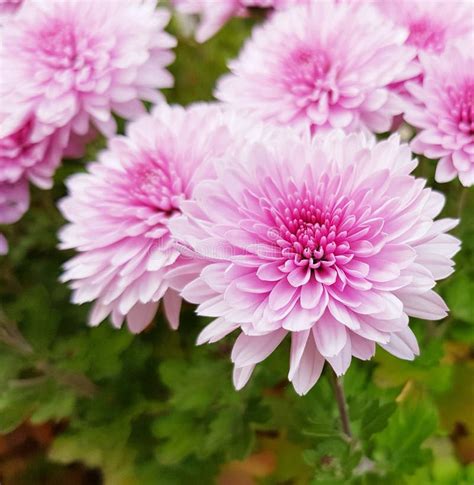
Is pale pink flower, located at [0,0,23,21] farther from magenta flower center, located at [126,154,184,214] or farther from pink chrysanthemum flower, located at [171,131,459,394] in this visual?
pink chrysanthemum flower, located at [171,131,459,394]

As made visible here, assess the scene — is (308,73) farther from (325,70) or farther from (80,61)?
(80,61)

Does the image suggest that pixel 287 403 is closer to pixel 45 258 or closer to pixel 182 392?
pixel 182 392

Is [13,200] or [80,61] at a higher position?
[80,61]

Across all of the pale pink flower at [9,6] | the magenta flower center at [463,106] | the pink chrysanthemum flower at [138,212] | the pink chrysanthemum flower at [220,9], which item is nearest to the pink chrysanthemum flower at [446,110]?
the magenta flower center at [463,106]

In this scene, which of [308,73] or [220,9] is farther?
[220,9]

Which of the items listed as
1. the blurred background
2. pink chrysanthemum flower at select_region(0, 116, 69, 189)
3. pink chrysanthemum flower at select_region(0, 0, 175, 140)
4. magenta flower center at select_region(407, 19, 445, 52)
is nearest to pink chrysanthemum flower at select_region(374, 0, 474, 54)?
magenta flower center at select_region(407, 19, 445, 52)

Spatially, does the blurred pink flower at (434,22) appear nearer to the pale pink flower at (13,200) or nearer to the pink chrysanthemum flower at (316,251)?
the pink chrysanthemum flower at (316,251)

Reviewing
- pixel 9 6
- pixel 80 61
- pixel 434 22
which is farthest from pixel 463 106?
pixel 9 6
